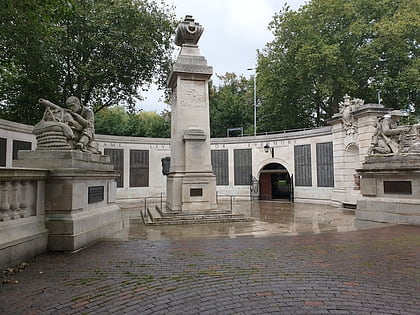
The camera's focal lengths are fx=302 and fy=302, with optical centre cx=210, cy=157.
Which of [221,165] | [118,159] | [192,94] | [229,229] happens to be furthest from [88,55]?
[229,229]

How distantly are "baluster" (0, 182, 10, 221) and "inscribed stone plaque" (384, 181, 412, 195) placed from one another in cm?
1028

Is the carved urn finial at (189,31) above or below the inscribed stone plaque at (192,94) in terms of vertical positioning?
above

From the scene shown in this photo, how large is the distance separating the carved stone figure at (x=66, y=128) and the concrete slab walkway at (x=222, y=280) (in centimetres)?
235

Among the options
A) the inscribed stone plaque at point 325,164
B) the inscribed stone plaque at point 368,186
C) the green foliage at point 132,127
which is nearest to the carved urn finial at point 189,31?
the inscribed stone plaque at point 368,186

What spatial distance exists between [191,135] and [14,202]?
7356mm

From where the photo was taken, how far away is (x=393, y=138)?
408 inches

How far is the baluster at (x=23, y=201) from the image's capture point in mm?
5441

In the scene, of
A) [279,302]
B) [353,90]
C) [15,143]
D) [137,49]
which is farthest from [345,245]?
[353,90]

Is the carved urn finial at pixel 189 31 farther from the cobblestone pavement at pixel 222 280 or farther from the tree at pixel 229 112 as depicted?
the tree at pixel 229 112

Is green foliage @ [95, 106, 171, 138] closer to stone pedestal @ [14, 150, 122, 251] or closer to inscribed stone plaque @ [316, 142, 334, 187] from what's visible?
inscribed stone plaque @ [316, 142, 334, 187]

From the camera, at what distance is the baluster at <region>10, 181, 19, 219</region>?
5.19m

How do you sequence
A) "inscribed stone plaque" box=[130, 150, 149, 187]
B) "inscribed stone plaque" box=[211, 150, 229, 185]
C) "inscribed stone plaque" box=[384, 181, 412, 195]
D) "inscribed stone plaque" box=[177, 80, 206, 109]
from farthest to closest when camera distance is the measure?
"inscribed stone plaque" box=[211, 150, 229, 185]
"inscribed stone plaque" box=[130, 150, 149, 187]
"inscribed stone plaque" box=[177, 80, 206, 109]
"inscribed stone plaque" box=[384, 181, 412, 195]

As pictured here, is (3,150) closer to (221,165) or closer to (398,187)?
(221,165)

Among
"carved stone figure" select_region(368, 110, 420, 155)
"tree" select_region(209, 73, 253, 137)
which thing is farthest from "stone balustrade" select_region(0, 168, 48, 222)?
"tree" select_region(209, 73, 253, 137)
